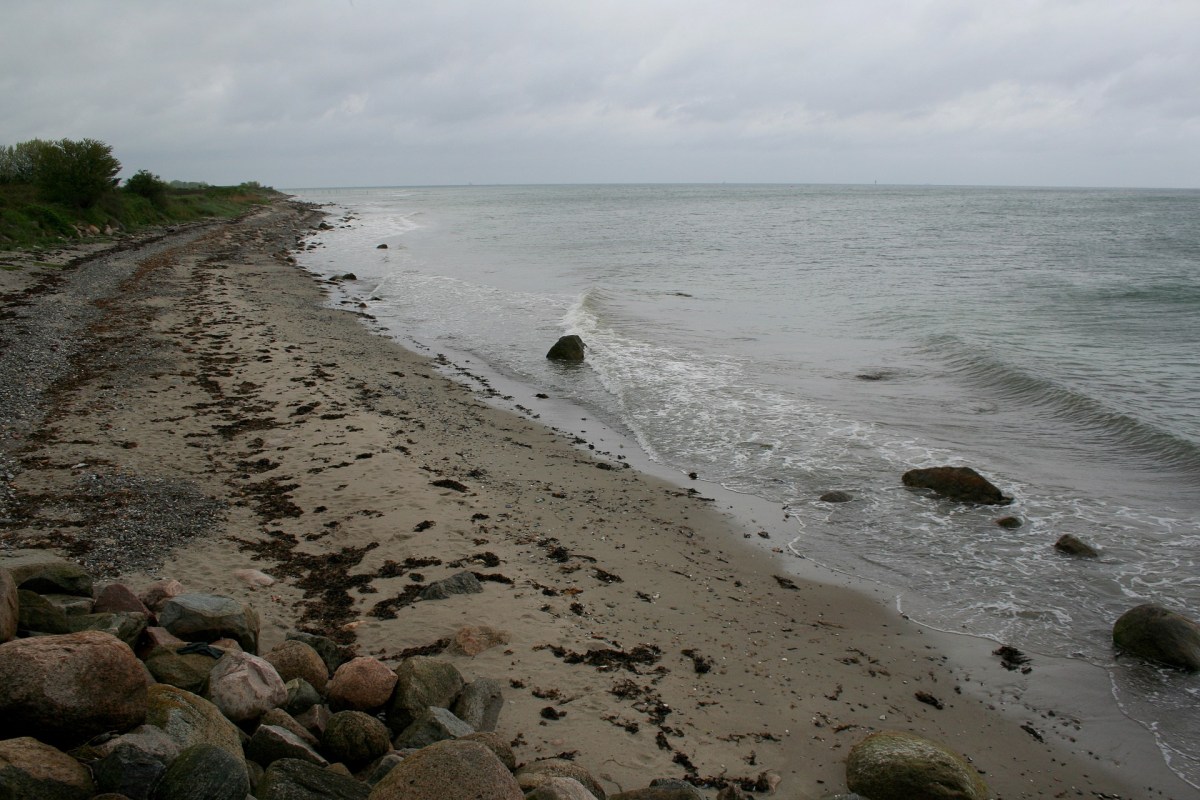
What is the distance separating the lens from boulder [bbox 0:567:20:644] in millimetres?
4281

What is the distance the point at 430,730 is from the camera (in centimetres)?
459

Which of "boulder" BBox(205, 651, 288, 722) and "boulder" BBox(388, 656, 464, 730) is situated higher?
"boulder" BBox(205, 651, 288, 722)

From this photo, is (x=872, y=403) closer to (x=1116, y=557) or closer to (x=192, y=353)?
(x=1116, y=557)

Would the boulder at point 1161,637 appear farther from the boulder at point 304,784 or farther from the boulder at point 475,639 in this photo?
A: the boulder at point 304,784

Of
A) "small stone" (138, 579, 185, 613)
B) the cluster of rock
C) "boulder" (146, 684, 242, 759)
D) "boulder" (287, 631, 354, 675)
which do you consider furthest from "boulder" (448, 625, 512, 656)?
the cluster of rock

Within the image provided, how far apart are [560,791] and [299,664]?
236 cm

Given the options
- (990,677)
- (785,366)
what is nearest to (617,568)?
(990,677)

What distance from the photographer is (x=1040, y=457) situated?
11.7 meters

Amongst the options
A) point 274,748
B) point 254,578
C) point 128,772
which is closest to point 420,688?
point 274,748

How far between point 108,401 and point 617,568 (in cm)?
936

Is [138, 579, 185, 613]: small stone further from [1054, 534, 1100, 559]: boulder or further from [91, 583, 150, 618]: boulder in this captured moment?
[1054, 534, 1100, 559]: boulder

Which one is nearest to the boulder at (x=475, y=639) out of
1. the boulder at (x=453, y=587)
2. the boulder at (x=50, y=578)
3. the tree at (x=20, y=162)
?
the boulder at (x=453, y=587)

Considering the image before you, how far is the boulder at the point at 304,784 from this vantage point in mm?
3598

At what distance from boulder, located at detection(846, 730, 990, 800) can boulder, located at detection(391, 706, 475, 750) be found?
2712 millimetres
